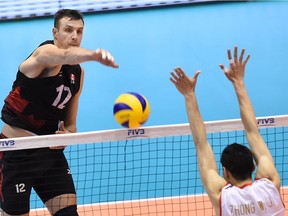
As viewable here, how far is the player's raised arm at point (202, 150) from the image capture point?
10.9 feet

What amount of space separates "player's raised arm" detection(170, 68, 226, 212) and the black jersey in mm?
Answer: 1054

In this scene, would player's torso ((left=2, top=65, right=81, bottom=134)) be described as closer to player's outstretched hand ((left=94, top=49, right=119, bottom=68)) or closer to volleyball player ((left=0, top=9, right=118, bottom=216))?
volleyball player ((left=0, top=9, right=118, bottom=216))

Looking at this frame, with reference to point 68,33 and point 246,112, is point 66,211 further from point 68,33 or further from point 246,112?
point 246,112

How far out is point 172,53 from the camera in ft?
32.3

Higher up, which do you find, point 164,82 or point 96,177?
point 164,82

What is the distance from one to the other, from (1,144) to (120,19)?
7.04 meters

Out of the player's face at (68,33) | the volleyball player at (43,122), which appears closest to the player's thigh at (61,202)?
A: the volleyball player at (43,122)

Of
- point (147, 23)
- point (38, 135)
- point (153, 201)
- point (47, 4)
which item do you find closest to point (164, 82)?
point (147, 23)

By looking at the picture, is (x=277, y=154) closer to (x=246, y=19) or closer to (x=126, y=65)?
(x=126, y=65)

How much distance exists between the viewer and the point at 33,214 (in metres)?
6.43

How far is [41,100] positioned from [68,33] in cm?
52

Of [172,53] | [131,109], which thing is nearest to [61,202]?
[131,109]

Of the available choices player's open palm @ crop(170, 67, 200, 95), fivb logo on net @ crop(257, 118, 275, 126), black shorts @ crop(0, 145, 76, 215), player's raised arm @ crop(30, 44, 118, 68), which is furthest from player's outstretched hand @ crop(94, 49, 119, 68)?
fivb logo on net @ crop(257, 118, 275, 126)

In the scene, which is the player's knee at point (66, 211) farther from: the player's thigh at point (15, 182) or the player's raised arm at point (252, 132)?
the player's raised arm at point (252, 132)
